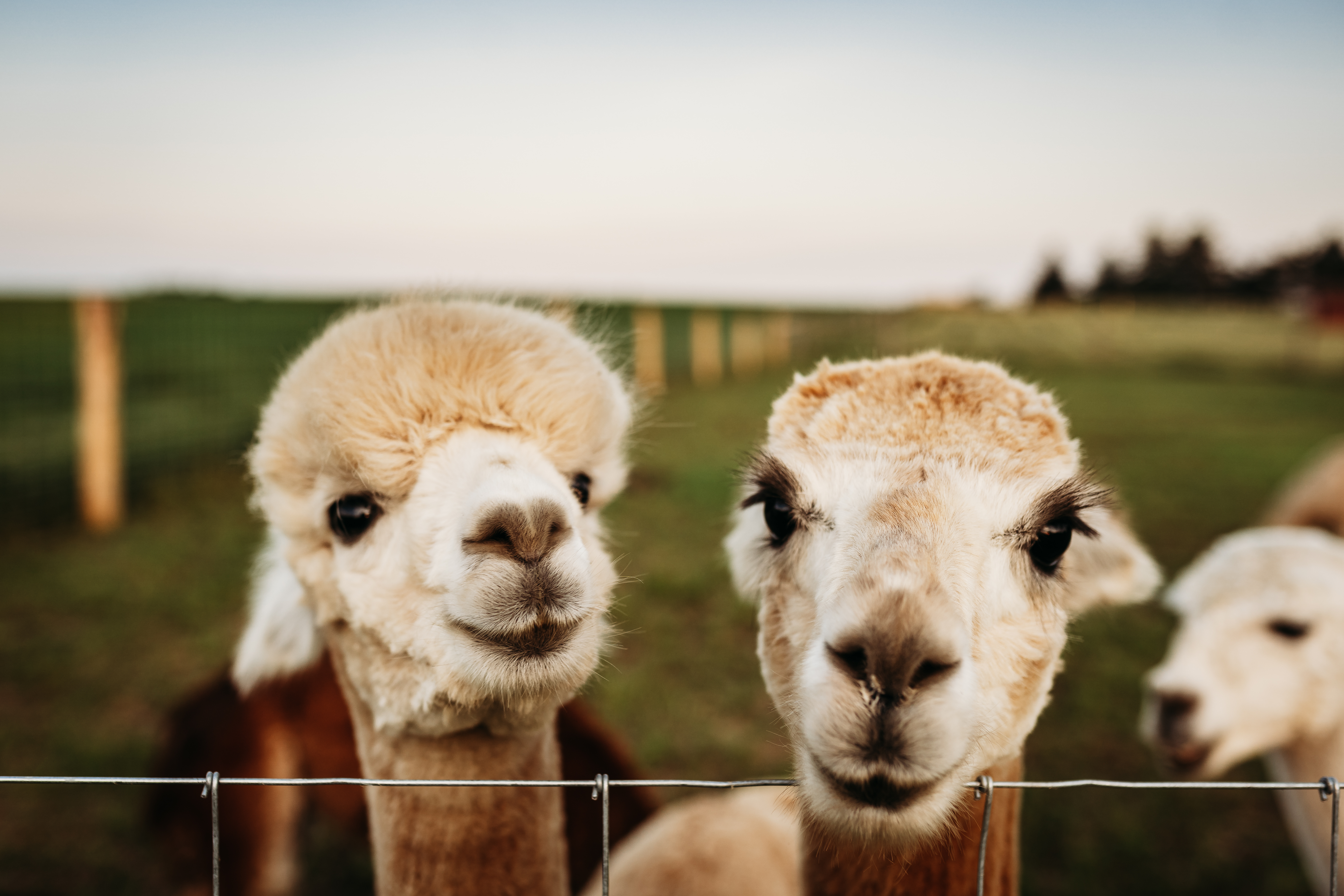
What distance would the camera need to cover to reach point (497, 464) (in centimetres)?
152

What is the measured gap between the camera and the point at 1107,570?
1.68 meters

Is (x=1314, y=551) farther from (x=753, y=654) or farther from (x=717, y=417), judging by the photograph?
(x=717, y=417)

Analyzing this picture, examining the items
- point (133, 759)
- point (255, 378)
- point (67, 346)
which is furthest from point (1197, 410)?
point (67, 346)

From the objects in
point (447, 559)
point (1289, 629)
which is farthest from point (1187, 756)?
point (447, 559)

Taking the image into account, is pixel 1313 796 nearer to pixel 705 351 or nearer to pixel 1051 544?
pixel 1051 544

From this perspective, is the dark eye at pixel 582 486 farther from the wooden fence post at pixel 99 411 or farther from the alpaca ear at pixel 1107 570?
the wooden fence post at pixel 99 411

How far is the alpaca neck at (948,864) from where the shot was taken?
154 cm

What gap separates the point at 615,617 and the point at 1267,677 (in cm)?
218

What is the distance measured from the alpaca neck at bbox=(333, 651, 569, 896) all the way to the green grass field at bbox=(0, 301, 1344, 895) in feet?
1.07

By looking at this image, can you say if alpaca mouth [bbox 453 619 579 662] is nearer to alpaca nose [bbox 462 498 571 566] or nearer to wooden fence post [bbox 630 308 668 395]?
alpaca nose [bbox 462 498 571 566]

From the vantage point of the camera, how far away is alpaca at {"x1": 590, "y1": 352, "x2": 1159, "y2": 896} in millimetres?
1150

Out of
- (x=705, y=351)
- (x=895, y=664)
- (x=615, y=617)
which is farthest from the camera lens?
(x=705, y=351)

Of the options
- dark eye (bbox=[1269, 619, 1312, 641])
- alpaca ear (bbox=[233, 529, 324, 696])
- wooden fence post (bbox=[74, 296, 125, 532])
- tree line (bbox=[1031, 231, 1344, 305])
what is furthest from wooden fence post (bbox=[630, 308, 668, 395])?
tree line (bbox=[1031, 231, 1344, 305])

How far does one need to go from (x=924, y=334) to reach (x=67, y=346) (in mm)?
→ 24314
